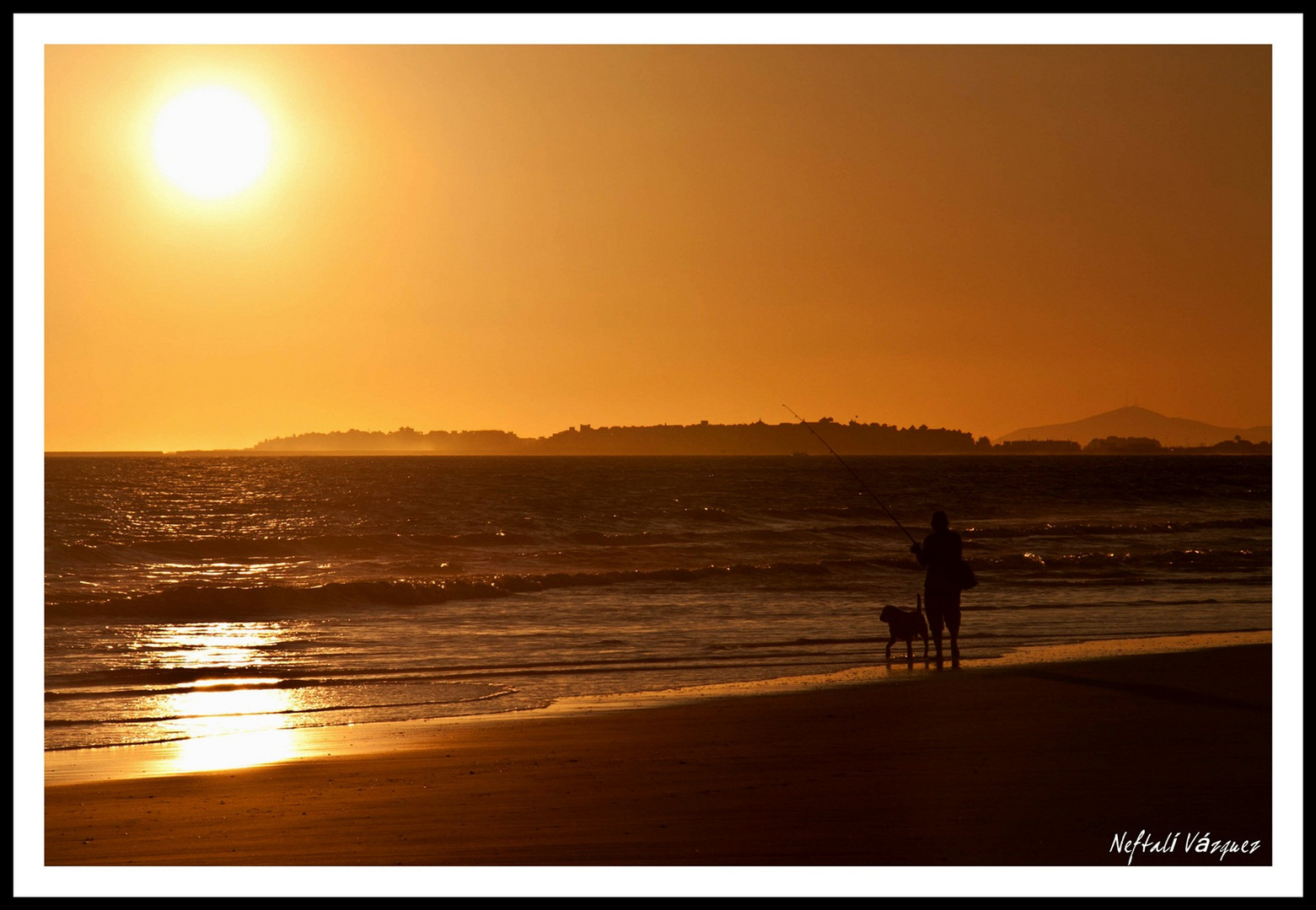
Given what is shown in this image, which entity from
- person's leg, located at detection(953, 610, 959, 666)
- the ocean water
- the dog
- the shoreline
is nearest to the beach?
the shoreline

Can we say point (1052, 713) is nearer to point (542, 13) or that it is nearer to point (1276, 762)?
point (1276, 762)

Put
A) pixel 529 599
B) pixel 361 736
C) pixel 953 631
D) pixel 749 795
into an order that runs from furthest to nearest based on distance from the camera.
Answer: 1. pixel 529 599
2. pixel 953 631
3. pixel 361 736
4. pixel 749 795

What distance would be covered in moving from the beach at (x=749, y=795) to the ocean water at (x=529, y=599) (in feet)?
6.69

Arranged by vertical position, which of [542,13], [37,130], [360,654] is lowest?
[360,654]

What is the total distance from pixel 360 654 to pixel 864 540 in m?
21.6

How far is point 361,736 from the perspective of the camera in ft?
26.8

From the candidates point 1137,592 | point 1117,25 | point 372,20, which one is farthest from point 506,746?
point 1137,592

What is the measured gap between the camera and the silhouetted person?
10.5 meters

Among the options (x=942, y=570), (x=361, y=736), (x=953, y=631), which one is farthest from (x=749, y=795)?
(x=953, y=631)

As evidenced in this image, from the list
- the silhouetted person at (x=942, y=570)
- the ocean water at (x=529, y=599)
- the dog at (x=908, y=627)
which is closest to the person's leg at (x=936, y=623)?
the silhouetted person at (x=942, y=570)

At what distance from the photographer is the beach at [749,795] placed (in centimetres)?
529

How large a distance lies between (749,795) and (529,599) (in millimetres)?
13043

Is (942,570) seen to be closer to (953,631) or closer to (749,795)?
(953,631)

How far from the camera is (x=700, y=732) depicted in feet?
25.8
